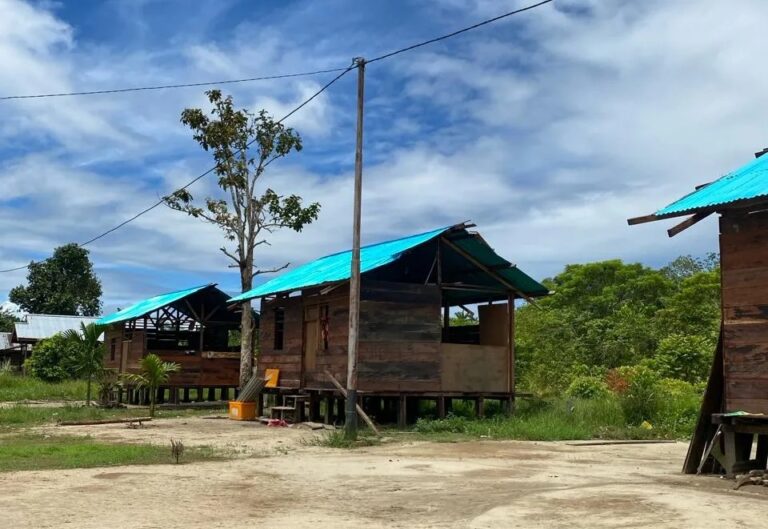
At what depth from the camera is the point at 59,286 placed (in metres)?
60.8

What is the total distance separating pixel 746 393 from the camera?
35.0 ft

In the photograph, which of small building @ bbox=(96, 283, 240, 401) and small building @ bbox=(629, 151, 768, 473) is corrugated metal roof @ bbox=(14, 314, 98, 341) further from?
small building @ bbox=(629, 151, 768, 473)

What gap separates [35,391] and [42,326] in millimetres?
15970

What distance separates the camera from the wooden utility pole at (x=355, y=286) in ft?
51.9

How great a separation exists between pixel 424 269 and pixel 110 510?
1473cm

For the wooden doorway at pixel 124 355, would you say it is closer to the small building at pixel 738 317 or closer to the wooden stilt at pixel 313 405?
the wooden stilt at pixel 313 405

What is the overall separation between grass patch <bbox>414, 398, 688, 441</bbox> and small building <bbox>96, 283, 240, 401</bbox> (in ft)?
42.9

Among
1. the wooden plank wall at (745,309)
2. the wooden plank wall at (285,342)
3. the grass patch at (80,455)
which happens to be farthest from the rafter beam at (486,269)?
the wooden plank wall at (745,309)

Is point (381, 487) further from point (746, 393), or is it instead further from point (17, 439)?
point (17, 439)

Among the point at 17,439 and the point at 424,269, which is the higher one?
the point at 424,269

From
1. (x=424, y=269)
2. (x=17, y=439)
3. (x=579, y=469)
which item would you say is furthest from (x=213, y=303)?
(x=579, y=469)

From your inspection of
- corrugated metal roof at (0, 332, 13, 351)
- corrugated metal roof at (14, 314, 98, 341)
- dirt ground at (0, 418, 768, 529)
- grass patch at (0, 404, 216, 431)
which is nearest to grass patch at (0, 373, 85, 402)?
grass patch at (0, 404, 216, 431)

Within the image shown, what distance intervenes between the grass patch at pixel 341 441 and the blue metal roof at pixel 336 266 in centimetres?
381

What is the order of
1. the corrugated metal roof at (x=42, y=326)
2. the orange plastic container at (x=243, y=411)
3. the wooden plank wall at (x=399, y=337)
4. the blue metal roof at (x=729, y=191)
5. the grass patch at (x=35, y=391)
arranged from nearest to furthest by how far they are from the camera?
the blue metal roof at (x=729, y=191)
the wooden plank wall at (x=399, y=337)
the orange plastic container at (x=243, y=411)
the grass patch at (x=35, y=391)
the corrugated metal roof at (x=42, y=326)
